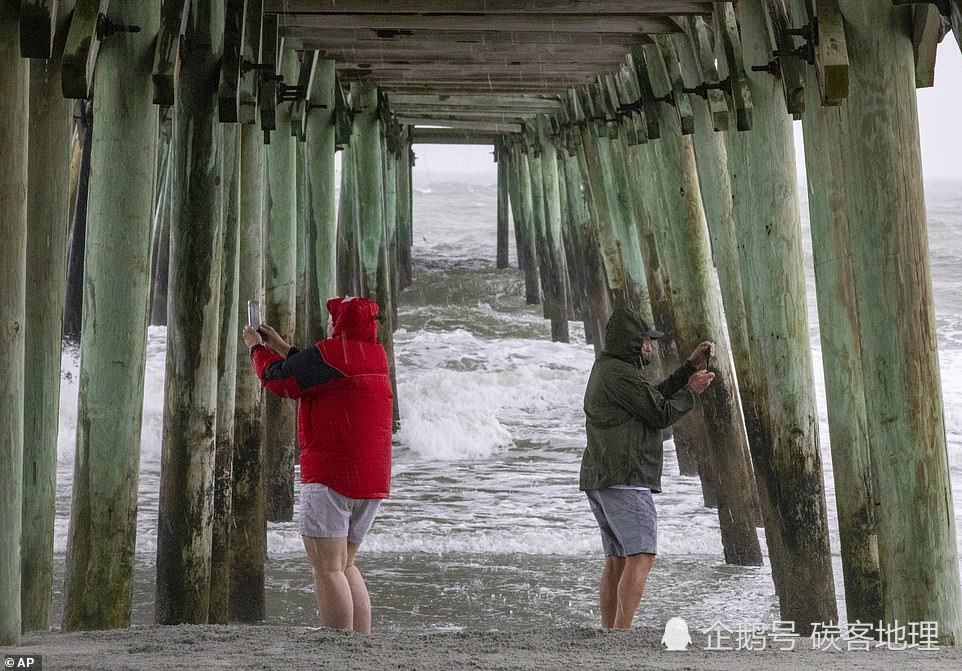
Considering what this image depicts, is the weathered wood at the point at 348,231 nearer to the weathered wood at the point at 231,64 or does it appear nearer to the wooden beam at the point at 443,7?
the wooden beam at the point at 443,7

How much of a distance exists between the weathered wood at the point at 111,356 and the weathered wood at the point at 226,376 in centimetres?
64

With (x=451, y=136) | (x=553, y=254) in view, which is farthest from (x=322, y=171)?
(x=451, y=136)

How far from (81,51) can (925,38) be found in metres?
2.78

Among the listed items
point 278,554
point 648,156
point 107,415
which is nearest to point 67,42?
point 107,415

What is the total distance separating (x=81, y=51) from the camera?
380cm

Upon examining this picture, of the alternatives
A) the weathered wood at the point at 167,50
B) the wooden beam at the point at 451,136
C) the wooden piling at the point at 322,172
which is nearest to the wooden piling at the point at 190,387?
the weathered wood at the point at 167,50

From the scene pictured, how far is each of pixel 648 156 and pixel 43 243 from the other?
5.04 m

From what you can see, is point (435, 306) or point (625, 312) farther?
point (435, 306)

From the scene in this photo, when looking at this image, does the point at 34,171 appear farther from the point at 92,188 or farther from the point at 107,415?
the point at 107,415

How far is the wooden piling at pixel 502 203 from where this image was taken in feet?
76.6

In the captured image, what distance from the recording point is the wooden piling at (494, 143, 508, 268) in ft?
76.6

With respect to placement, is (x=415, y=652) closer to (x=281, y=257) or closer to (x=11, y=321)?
(x=11, y=321)

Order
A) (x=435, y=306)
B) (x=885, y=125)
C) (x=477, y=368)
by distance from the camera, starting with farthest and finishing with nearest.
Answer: (x=435, y=306) < (x=477, y=368) < (x=885, y=125)

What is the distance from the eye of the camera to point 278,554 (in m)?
7.13
